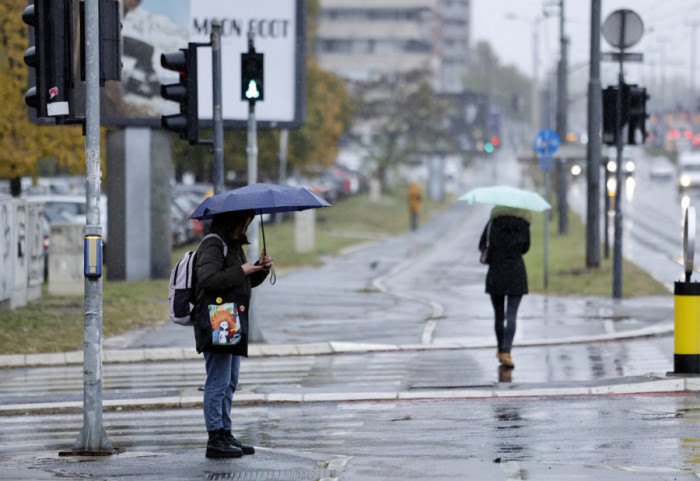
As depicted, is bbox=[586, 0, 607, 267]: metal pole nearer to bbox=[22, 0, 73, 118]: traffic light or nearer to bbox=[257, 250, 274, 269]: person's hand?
bbox=[22, 0, 73, 118]: traffic light

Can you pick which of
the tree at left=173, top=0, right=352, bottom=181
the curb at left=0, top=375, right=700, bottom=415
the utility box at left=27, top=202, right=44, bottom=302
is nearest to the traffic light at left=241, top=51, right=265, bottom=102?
the curb at left=0, top=375, right=700, bottom=415

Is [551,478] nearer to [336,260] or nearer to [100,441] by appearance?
[100,441]

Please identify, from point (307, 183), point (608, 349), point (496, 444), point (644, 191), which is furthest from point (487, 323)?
point (644, 191)

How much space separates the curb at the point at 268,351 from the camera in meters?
15.3

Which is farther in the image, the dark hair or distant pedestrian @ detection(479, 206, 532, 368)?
distant pedestrian @ detection(479, 206, 532, 368)

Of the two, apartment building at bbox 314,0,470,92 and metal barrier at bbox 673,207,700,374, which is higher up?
apartment building at bbox 314,0,470,92

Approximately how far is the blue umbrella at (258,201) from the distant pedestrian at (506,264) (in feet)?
16.5

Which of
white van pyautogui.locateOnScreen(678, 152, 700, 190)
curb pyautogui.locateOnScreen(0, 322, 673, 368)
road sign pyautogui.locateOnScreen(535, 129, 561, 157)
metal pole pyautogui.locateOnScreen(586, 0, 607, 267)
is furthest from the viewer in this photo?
→ white van pyautogui.locateOnScreen(678, 152, 700, 190)

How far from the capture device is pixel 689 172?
70750 mm

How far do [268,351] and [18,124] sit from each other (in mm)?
16559

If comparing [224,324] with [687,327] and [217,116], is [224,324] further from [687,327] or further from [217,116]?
[687,327]

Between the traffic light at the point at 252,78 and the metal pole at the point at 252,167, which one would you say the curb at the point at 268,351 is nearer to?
the metal pole at the point at 252,167

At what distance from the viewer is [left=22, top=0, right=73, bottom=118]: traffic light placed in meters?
8.95

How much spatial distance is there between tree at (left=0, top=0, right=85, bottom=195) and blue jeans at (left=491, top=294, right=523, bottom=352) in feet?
59.8
